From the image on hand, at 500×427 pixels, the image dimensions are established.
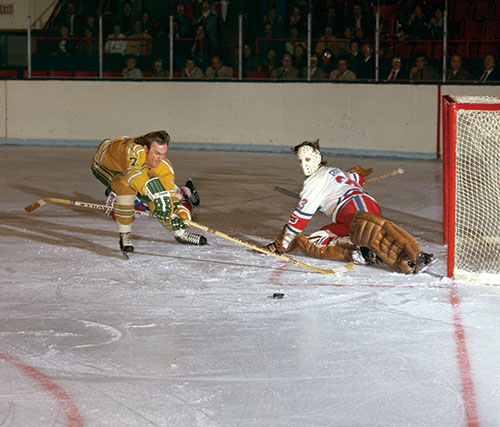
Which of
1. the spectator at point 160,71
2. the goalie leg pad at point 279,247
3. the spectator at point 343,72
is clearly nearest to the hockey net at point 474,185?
the goalie leg pad at point 279,247

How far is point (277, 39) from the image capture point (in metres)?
12.2

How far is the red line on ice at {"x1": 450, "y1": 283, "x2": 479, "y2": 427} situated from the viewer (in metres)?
3.00

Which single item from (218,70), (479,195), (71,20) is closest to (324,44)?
(218,70)

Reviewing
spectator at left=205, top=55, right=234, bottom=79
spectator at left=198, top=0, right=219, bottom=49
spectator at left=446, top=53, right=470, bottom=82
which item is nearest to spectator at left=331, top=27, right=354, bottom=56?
spectator at left=446, top=53, right=470, bottom=82

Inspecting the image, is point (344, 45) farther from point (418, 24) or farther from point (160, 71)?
point (160, 71)

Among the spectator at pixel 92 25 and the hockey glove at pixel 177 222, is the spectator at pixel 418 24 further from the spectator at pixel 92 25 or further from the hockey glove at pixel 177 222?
the hockey glove at pixel 177 222

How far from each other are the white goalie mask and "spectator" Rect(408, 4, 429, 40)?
260 inches

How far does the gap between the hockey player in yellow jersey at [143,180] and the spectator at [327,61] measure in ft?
20.4

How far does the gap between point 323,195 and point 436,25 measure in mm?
6640

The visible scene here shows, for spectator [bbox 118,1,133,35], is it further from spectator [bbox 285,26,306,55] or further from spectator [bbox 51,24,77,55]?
spectator [bbox 285,26,306,55]

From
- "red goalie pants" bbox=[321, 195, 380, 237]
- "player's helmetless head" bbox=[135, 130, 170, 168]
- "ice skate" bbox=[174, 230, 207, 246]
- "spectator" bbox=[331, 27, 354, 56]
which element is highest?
"spectator" bbox=[331, 27, 354, 56]

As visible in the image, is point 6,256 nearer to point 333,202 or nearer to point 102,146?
point 102,146

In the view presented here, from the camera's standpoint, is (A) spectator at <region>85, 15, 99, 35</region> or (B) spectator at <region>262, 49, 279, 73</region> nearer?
(B) spectator at <region>262, 49, 279, 73</region>

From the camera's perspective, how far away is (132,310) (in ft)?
14.3
